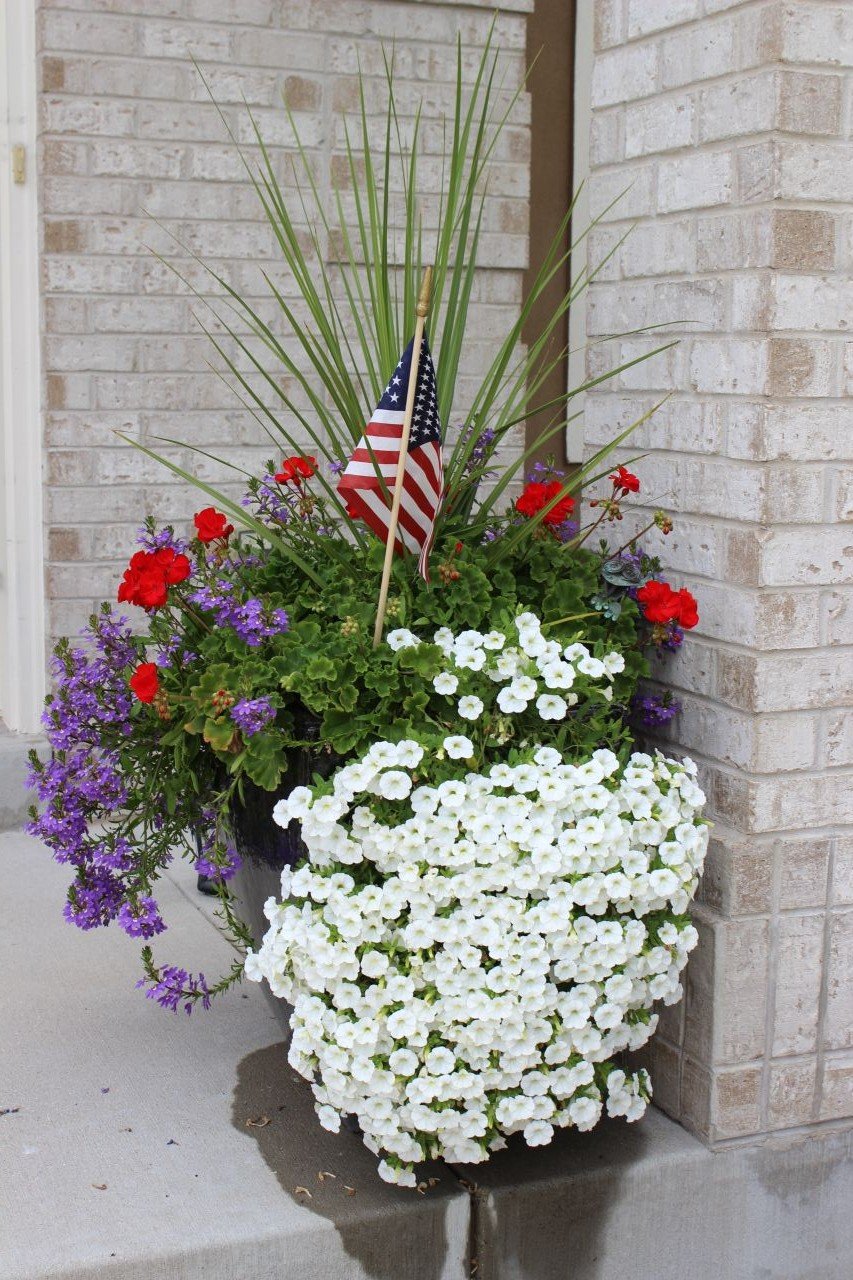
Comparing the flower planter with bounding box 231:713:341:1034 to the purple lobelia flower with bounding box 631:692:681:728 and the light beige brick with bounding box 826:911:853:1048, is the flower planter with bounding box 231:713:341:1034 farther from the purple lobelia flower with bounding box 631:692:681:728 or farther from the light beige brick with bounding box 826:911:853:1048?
the light beige brick with bounding box 826:911:853:1048

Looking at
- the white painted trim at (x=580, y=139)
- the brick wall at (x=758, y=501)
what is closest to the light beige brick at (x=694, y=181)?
the brick wall at (x=758, y=501)

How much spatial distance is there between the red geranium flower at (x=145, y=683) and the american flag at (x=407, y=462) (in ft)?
A: 1.27

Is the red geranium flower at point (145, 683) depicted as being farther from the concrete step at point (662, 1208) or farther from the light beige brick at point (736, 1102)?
the light beige brick at point (736, 1102)

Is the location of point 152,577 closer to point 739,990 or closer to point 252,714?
point 252,714

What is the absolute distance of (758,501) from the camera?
2.16 m

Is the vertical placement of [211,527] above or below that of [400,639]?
above

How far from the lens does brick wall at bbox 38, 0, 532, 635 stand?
3.68 metres

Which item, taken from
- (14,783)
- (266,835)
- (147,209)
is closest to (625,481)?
(266,835)

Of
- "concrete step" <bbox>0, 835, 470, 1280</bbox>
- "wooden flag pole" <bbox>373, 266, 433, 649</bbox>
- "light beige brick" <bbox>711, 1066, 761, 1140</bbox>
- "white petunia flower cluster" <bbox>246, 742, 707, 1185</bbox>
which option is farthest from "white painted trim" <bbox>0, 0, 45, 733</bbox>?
"light beige brick" <bbox>711, 1066, 761, 1140</bbox>

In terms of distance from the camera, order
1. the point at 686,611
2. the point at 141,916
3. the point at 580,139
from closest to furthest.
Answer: the point at 686,611, the point at 141,916, the point at 580,139

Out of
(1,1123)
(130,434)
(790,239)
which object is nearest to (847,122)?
(790,239)

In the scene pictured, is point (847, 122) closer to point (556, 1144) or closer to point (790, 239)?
point (790, 239)

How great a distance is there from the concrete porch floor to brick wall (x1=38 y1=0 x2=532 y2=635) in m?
1.56

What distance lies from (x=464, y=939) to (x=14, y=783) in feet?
7.01
